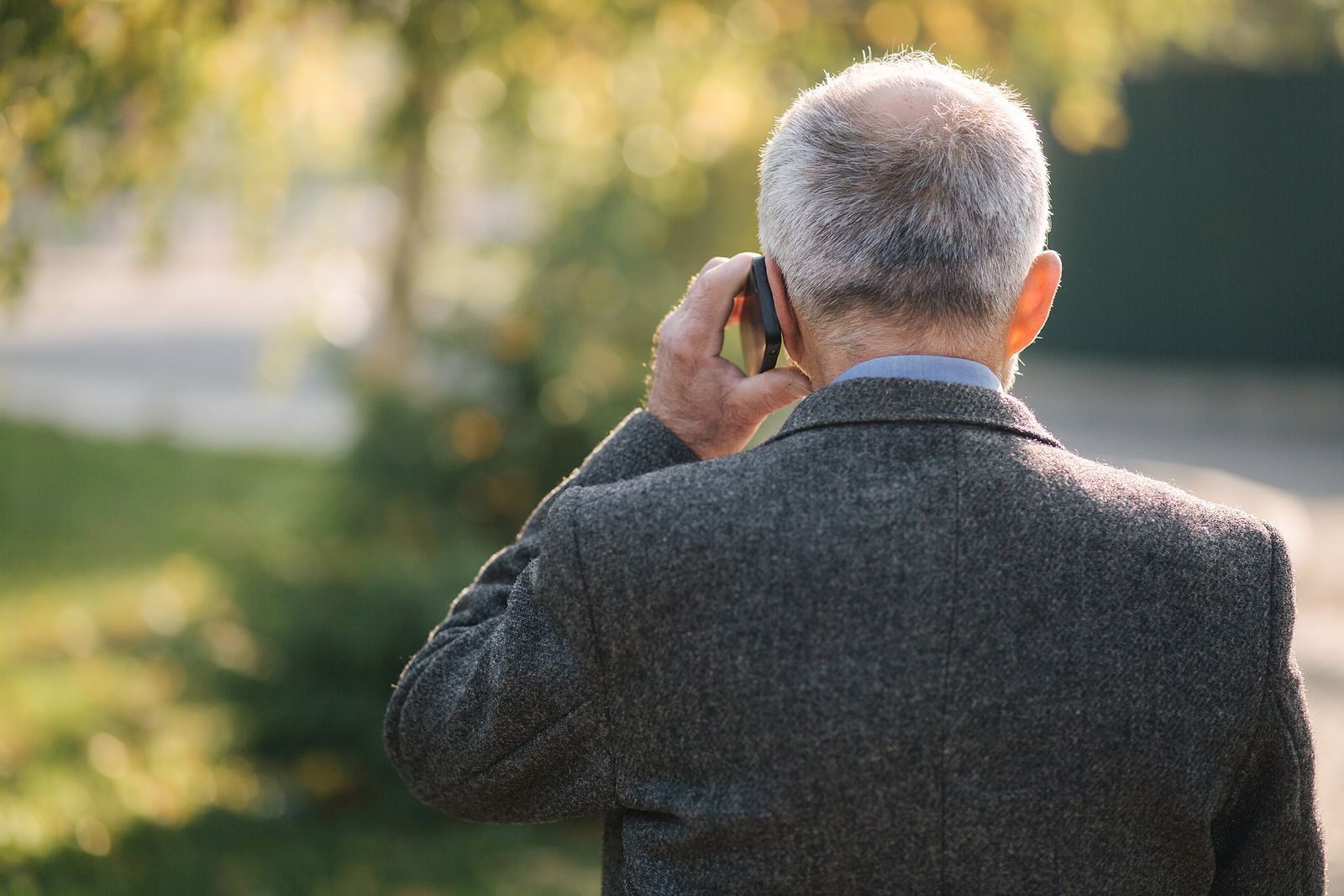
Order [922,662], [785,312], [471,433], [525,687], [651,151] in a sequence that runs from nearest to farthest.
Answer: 1. [922,662]
2. [525,687]
3. [785,312]
4. [471,433]
5. [651,151]

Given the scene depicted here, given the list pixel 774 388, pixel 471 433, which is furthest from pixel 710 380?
pixel 471 433

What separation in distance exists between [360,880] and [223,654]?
32.9 inches

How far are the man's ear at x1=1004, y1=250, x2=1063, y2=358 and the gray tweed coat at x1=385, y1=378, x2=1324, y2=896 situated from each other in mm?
122

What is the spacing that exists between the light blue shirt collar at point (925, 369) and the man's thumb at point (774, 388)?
0.57 feet

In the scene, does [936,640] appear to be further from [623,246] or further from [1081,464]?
[623,246]

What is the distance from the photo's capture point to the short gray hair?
138 cm

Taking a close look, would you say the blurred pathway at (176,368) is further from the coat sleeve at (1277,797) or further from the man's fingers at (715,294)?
the coat sleeve at (1277,797)

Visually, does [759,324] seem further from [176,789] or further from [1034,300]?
[176,789]

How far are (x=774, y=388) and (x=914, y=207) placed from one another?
0.32m

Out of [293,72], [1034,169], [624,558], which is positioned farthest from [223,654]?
[1034,169]

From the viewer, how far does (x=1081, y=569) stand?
4.34 feet

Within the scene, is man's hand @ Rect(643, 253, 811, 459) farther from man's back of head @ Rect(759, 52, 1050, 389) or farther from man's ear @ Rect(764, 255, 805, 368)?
man's back of head @ Rect(759, 52, 1050, 389)

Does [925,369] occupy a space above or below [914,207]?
below

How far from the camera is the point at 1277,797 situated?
1.39 m
